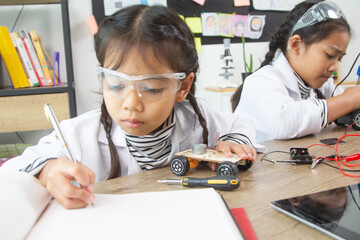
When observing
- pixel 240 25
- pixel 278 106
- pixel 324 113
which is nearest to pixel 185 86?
pixel 278 106

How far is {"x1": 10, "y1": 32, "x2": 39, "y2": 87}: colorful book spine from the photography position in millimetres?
1572

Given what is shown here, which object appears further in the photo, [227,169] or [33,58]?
[33,58]

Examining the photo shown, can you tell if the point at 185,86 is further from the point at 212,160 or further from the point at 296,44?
the point at 296,44

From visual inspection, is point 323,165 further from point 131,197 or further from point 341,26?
point 341,26

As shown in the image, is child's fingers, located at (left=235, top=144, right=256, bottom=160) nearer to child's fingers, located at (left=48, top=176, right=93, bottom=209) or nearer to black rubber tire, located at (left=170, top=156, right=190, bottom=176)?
black rubber tire, located at (left=170, top=156, right=190, bottom=176)

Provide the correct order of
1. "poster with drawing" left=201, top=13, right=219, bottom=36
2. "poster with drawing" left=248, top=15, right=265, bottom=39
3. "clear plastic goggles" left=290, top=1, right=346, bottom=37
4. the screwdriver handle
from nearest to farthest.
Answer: the screwdriver handle → "clear plastic goggles" left=290, top=1, right=346, bottom=37 → "poster with drawing" left=201, top=13, right=219, bottom=36 → "poster with drawing" left=248, top=15, right=265, bottom=39

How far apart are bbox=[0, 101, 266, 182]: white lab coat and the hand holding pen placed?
6.6 inches

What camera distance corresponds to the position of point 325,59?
1.11 m

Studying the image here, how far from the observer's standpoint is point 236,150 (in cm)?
65

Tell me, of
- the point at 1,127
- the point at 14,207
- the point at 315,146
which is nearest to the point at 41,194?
the point at 14,207

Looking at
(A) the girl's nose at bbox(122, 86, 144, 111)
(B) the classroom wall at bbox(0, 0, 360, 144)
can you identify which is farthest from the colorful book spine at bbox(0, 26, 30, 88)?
(A) the girl's nose at bbox(122, 86, 144, 111)

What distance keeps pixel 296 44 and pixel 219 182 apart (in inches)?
34.5

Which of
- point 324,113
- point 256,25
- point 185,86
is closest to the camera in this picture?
point 185,86

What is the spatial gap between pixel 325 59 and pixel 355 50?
1.90 metres
